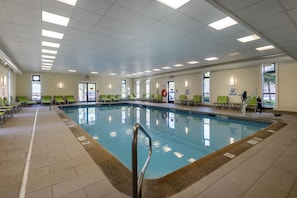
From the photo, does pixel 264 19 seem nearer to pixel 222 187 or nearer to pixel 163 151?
pixel 222 187

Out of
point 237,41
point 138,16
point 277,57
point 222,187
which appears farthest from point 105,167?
point 277,57

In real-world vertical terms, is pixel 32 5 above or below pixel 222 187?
above

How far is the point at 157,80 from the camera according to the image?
15.0 metres

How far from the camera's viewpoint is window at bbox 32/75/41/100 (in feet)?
41.4

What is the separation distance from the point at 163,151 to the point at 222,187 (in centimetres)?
196

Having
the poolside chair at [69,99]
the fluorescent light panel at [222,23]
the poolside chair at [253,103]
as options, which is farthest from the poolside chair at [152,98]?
the fluorescent light panel at [222,23]

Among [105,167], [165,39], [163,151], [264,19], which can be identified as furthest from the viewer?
[165,39]

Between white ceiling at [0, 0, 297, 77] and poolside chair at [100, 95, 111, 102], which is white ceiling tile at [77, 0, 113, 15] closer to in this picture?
white ceiling at [0, 0, 297, 77]

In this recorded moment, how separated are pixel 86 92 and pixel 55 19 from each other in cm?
1226

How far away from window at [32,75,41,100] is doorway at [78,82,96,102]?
10.5ft

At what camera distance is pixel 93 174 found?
6.63ft

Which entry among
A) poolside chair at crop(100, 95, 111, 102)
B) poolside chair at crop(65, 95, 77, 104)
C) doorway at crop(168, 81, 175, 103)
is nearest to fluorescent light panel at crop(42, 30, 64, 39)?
poolside chair at crop(65, 95, 77, 104)

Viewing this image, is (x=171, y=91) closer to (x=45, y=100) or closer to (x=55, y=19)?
(x=45, y=100)

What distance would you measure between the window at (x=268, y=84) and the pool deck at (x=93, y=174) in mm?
5835
